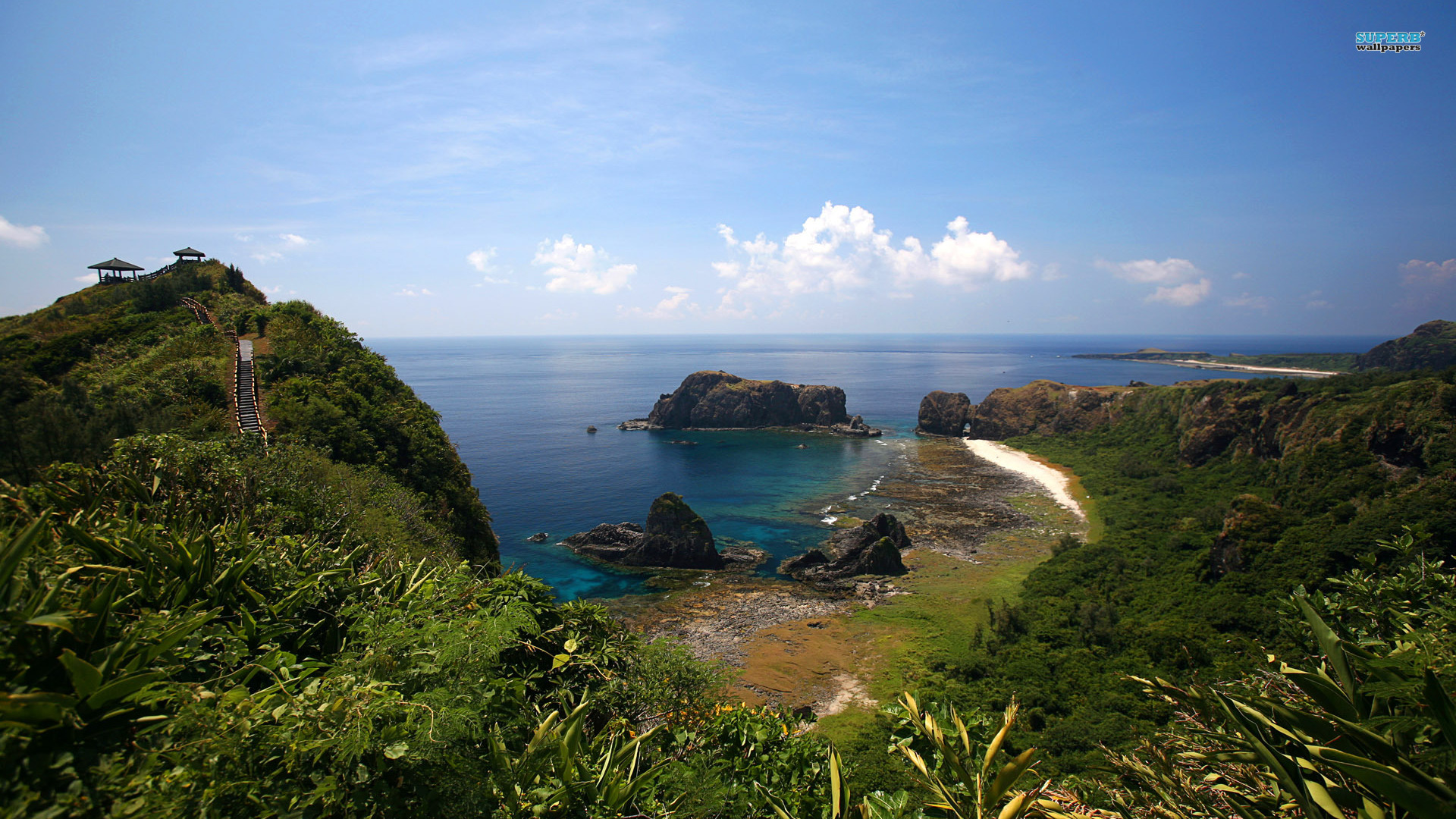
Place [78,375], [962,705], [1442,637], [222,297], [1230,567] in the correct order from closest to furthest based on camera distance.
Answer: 1. [1442,637]
2. [962,705]
3. [78,375]
4. [1230,567]
5. [222,297]

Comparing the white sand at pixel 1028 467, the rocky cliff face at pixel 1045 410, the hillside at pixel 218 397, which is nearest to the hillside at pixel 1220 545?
the white sand at pixel 1028 467

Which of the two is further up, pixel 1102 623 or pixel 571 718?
pixel 571 718

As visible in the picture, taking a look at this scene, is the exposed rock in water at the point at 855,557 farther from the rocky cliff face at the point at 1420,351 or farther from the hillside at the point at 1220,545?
the rocky cliff face at the point at 1420,351

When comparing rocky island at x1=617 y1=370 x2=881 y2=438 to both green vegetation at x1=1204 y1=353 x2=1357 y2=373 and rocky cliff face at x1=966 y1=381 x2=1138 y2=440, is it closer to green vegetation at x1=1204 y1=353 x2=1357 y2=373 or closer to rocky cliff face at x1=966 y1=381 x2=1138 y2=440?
rocky cliff face at x1=966 y1=381 x2=1138 y2=440

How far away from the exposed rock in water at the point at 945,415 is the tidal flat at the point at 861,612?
4082 centimetres

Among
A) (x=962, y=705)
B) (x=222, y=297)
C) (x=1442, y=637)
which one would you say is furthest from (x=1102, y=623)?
(x=222, y=297)

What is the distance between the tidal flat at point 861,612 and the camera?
27.5m

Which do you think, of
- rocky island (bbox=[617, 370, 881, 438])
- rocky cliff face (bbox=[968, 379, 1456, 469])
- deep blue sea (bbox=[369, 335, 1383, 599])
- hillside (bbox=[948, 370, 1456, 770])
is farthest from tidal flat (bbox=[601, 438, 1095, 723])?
rocky island (bbox=[617, 370, 881, 438])

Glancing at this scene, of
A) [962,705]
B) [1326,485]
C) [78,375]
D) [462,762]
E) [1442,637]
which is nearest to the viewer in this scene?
[462,762]

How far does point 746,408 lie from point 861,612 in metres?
71.5

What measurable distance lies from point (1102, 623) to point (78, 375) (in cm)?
4841

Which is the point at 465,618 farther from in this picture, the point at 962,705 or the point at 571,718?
the point at 962,705

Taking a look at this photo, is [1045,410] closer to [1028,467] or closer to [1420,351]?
[1028,467]

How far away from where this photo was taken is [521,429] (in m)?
94.7
